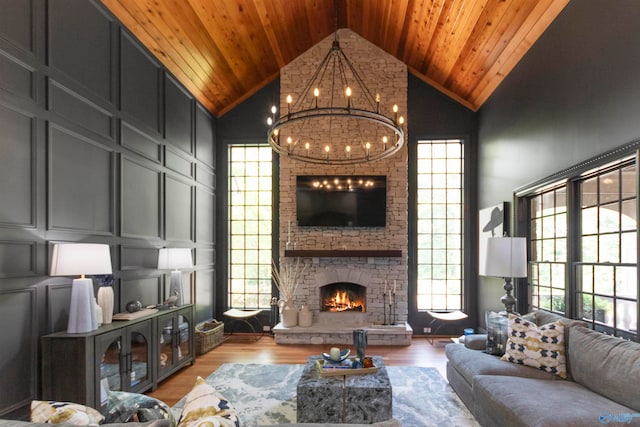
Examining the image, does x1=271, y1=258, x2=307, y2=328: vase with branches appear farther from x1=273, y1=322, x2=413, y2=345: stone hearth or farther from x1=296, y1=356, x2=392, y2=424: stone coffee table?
x1=296, y1=356, x2=392, y2=424: stone coffee table

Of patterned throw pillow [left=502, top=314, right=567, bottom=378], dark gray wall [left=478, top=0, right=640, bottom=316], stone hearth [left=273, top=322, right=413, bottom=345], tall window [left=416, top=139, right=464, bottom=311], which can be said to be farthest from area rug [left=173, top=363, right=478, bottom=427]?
tall window [left=416, top=139, right=464, bottom=311]

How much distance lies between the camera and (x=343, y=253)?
6266 millimetres

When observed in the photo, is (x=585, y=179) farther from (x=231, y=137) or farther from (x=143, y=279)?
(x=231, y=137)

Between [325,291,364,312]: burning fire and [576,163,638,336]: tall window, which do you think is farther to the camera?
[325,291,364,312]: burning fire

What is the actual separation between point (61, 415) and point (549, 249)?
14.8ft

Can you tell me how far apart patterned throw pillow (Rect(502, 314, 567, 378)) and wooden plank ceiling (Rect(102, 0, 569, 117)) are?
122 inches

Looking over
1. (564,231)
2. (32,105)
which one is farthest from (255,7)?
(564,231)

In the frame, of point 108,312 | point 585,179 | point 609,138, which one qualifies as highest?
point 609,138

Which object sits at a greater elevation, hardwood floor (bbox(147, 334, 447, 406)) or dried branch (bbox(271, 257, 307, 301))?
dried branch (bbox(271, 257, 307, 301))

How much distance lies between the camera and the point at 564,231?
153 inches

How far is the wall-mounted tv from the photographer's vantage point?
6395 millimetres

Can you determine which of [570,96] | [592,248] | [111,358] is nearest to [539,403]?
[592,248]

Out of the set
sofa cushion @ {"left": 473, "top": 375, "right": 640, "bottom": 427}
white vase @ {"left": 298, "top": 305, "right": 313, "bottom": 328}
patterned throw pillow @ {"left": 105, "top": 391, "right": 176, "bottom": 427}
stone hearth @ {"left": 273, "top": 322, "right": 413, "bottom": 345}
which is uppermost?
patterned throw pillow @ {"left": 105, "top": 391, "right": 176, "bottom": 427}

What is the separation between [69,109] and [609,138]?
4504 mm
